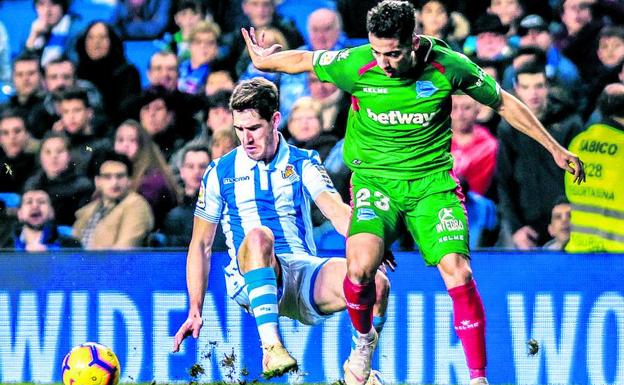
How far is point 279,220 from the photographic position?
29.7ft

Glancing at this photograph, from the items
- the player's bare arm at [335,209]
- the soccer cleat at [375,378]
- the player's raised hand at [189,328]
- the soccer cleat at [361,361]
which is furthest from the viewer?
the player's raised hand at [189,328]

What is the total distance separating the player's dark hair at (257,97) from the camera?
9.11 meters

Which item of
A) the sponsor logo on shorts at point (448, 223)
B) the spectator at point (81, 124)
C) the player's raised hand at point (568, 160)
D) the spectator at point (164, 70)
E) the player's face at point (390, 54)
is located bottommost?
the sponsor logo on shorts at point (448, 223)

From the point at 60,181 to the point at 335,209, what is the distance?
1.95m

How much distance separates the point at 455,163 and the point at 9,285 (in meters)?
3.22

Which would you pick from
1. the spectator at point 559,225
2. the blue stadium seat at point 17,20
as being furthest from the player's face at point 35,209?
the spectator at point 559,225

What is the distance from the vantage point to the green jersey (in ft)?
26.0

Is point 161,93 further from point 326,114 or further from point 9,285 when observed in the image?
point 9,285

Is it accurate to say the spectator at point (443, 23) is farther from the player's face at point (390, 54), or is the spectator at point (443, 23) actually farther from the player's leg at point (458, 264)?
the player's leg at point (458, 264)

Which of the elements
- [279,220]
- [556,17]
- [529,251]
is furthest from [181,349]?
[556,17]

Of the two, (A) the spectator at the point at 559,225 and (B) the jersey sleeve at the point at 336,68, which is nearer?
(B) the jersey sleeve at the point at 336,68

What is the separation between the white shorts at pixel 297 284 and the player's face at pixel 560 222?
155 centimetres

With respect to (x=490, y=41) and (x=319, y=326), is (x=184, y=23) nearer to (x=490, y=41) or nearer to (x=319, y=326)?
(x=490, y=41)

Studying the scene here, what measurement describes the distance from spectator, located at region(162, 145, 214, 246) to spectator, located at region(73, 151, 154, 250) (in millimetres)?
198
